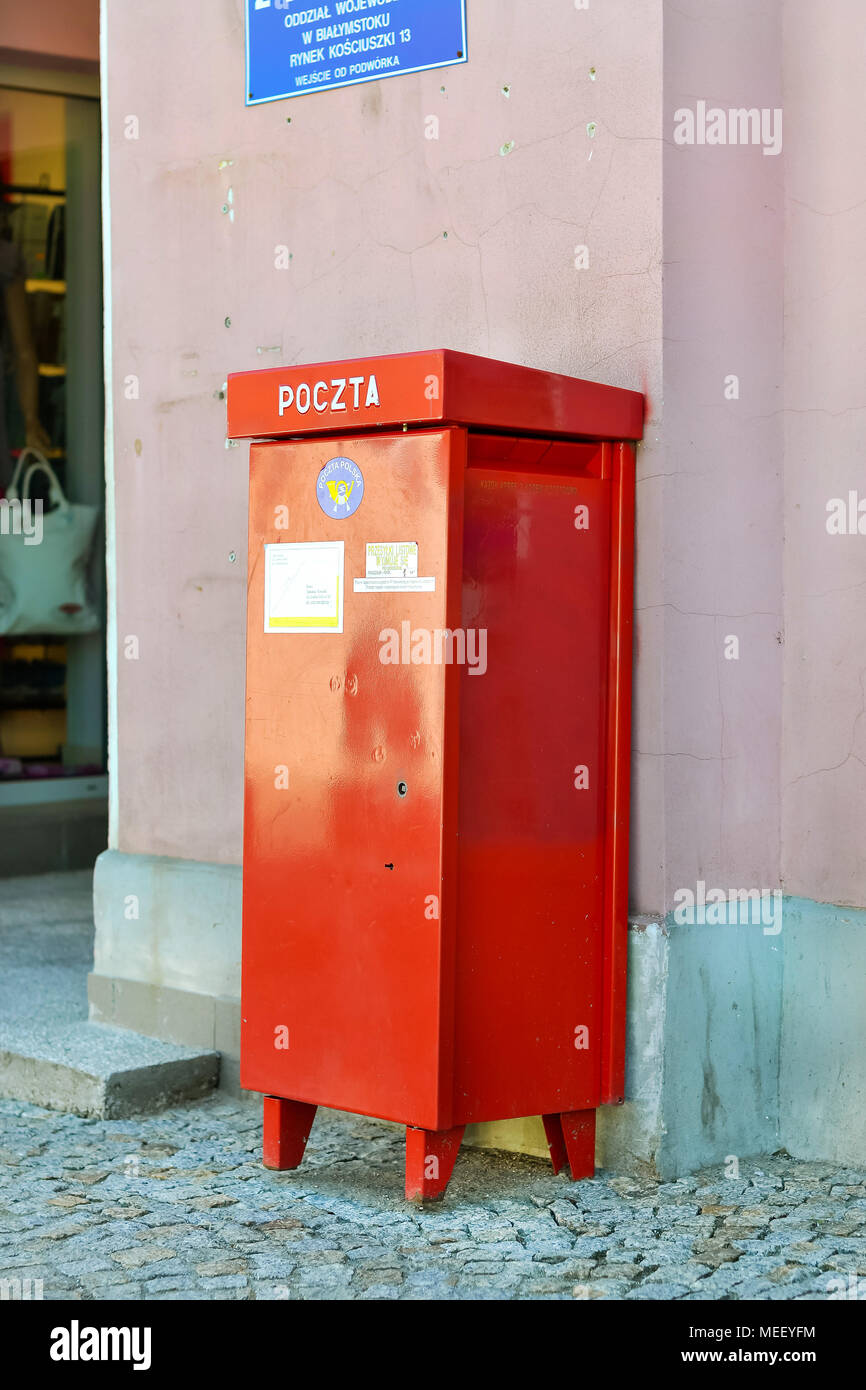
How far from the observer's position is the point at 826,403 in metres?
4.53

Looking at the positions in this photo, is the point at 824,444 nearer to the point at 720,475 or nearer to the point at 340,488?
the point at 720,475

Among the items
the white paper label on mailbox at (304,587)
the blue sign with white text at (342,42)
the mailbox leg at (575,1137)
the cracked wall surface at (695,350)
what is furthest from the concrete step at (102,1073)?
the blue sign with white text at (342,42)

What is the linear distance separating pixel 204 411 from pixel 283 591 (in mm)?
1259

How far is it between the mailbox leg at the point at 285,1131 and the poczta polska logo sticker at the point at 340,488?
1.50 m

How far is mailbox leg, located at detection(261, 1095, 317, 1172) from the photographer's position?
4473mm

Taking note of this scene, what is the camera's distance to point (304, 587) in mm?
4320

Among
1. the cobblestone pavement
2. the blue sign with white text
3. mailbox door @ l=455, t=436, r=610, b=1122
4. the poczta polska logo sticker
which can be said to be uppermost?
the blue sign with white text

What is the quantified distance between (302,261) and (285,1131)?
2.49 m

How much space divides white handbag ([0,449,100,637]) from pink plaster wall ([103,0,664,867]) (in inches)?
131

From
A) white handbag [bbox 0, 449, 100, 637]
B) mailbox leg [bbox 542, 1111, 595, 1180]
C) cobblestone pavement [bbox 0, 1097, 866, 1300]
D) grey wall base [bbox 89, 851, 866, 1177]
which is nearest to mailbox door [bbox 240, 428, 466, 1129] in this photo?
cobblestone pavement [bbox 0, 1097, 866, 1300]

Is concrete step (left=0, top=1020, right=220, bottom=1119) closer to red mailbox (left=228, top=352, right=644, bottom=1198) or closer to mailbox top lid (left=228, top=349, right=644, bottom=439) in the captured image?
red mailbox (left=228, top=352, right=644, bottom=1198)

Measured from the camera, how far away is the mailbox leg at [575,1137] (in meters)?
4.35

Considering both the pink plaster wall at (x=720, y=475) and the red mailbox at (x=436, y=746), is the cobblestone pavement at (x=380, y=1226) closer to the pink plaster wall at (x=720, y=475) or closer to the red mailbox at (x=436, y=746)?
the red mailbox at (x=436, y=746)

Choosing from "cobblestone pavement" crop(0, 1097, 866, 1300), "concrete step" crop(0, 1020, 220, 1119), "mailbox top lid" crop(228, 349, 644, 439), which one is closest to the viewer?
"cobblestone pavement" crop(0, 1097, 866, 1300)
